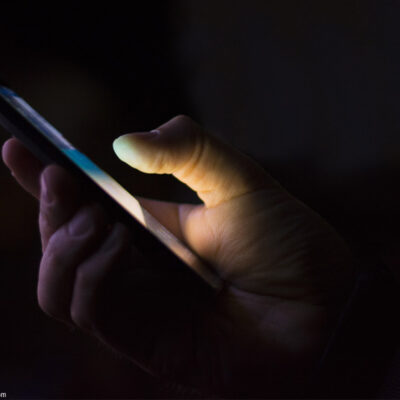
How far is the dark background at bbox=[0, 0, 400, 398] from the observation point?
1.13m

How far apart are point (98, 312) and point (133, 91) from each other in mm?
942

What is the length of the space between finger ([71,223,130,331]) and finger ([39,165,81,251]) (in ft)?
0.25

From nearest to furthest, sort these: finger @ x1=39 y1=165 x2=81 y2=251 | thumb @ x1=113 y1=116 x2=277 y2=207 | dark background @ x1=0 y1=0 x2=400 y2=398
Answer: finger @ x1=39 y1=165 x2=81 y2=251 < thumb @ x1=113 y1=116 x2=277 y2=207 < dark background @ x1=0 y1=0 x2=400 y2=398

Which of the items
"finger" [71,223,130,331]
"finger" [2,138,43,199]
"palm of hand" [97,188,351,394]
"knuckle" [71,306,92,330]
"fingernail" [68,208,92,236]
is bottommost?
"palm of hand" [97,188,351,394]

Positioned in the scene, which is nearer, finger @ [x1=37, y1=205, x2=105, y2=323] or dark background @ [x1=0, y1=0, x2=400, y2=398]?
finger @ [x1=37, y1=205, x2=105, y2=323]

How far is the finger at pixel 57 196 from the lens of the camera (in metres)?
0.54

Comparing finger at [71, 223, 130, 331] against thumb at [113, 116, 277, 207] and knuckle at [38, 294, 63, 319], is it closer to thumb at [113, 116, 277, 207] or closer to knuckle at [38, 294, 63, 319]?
knuckle at [38, 294, 63, 319]

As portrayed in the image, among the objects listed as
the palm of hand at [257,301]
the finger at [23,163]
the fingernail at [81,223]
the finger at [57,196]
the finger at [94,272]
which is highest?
the finger at [23,163]

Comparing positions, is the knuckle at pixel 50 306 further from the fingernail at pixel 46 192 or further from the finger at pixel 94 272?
the fingernail at pixel 46 192

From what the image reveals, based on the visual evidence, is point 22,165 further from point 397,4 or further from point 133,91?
point 397,4

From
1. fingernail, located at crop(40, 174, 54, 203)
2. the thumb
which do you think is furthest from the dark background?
fingernail, located at crop(40, 174, 54, 203)

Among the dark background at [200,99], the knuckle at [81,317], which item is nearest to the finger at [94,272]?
the knuckle at [81,317]

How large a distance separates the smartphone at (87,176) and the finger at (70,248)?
0.10ft

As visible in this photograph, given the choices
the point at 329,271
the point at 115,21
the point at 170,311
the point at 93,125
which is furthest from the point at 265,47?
the point at 170,311
